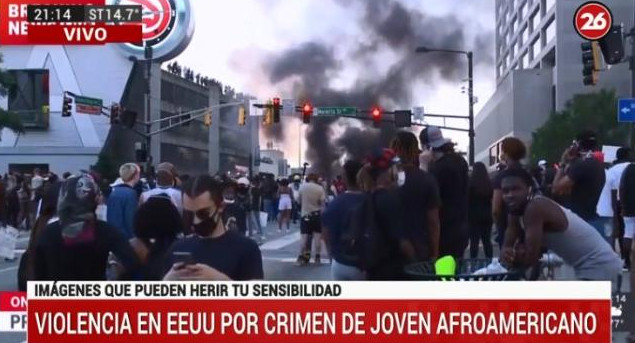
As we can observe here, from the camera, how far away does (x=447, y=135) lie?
10.3 feet

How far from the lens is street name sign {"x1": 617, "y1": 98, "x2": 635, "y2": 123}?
6.95m

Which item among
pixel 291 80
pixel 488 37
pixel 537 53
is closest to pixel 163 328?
pixel 291 80

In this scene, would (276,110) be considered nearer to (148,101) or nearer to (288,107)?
(288,107)

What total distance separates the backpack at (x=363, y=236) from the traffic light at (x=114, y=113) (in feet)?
3.00

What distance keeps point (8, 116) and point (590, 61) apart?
2103 mm

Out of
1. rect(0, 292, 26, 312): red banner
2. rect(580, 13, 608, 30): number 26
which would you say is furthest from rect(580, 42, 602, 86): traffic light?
rect(0, 292, 26, 312): red banner

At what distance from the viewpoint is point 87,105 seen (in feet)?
9.21

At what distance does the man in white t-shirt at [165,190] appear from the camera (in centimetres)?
319

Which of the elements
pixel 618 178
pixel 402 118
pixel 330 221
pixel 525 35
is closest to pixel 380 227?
pixel 330 221

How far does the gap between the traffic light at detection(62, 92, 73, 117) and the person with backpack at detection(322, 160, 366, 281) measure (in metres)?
0.84

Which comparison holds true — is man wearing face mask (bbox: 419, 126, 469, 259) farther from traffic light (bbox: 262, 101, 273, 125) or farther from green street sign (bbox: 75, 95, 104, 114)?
green street sign (bbox: 75, 95, 104, 114)

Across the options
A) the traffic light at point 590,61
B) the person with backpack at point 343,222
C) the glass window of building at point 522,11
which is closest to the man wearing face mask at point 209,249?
the person with backpack at point 343,222

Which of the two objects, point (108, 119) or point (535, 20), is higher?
point (535, 20)

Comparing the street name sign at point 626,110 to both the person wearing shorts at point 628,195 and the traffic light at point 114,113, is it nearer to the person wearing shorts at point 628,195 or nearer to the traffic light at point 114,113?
the person wearing shorts at point 628,195
